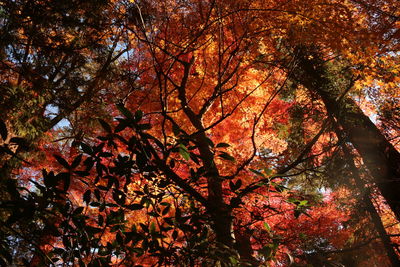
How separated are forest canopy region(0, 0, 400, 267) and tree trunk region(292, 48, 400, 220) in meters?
0.04

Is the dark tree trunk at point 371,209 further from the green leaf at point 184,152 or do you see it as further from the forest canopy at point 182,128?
the green leaf at point 184,152

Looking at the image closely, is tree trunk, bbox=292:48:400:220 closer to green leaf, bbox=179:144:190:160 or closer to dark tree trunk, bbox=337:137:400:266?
dark tree trunk, bbox=337:137:400:266

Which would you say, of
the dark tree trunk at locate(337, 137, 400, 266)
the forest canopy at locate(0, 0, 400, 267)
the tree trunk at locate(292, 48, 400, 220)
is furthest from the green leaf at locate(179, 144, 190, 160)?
the dark tree trunk at locate(337, 137, 400, 266)

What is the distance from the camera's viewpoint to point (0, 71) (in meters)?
5.18

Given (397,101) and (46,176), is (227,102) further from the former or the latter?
(46,176)

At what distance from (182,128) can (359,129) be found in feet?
17.1

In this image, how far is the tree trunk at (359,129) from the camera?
652 cm

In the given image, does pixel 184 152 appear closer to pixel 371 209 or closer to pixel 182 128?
pixel 182 128

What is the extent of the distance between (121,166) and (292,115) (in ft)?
26.4

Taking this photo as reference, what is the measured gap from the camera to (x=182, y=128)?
7.52 metres

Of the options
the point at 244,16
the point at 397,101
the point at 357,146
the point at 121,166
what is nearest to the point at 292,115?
the point at 357,146

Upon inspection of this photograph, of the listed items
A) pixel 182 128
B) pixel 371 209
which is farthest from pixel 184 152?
pixel 371 209

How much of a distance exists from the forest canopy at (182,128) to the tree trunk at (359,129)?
0.14 ft

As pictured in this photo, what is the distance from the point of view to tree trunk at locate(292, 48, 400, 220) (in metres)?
6.52
